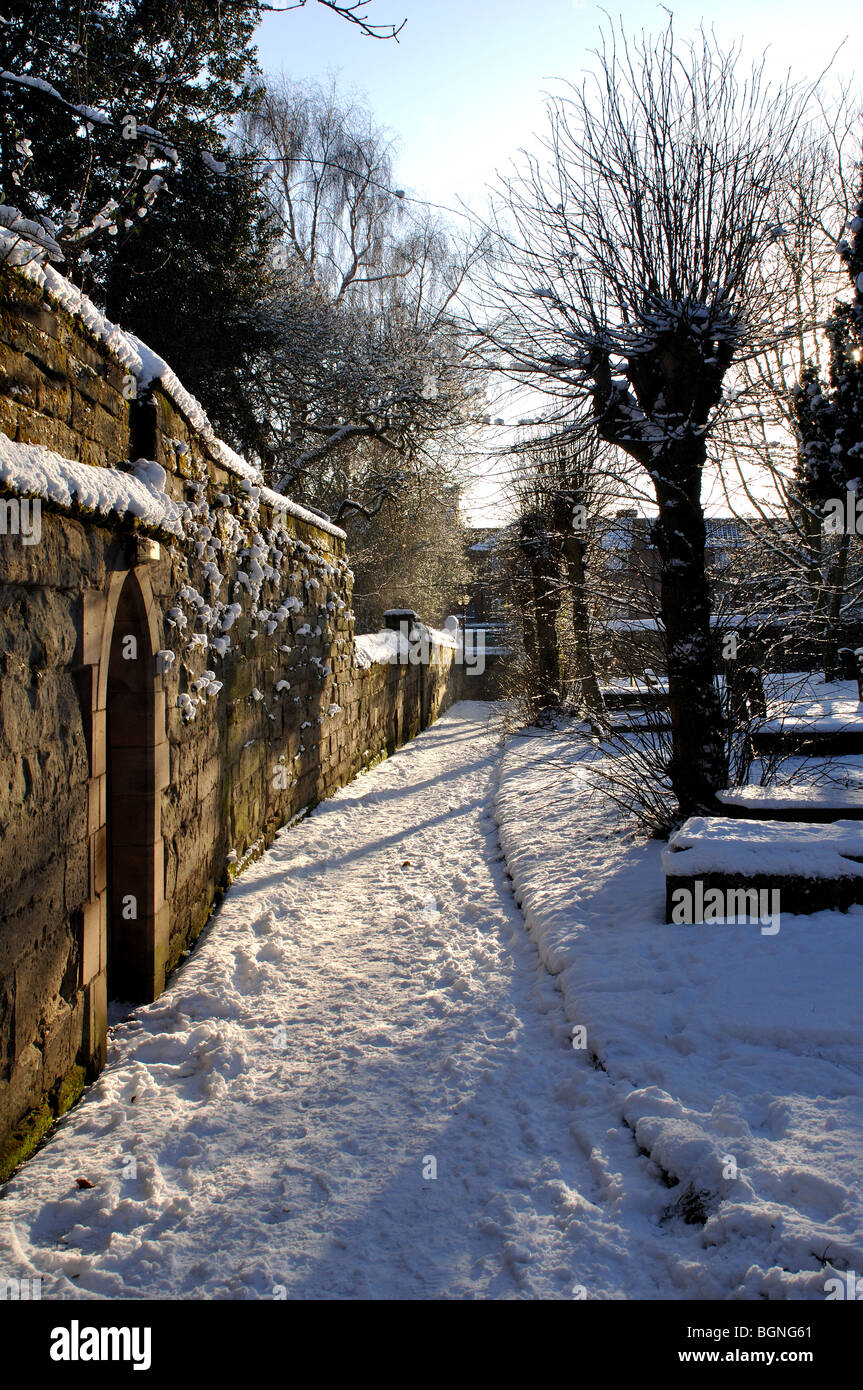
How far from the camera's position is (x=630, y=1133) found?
232cm

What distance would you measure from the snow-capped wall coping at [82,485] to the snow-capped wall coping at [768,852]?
9.07 ft

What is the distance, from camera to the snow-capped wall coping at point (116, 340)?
2.06 m

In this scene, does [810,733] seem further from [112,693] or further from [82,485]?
[82,485]

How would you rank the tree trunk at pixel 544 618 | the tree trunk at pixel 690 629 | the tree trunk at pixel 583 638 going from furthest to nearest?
the tree trunk at pixel 544 618 → the tree trunk at pixel 583 638 → the tree trunk at pixel 690 629

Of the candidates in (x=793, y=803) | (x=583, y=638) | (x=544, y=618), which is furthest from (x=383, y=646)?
(x=793, y=803)

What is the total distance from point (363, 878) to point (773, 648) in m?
3.11

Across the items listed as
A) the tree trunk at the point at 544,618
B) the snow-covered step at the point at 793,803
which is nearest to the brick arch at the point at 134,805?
the snow-covered step at the point at 793,803

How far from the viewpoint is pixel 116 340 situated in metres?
2.86

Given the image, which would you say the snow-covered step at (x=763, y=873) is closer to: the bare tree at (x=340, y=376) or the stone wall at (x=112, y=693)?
the stone wall at (x=112, y=693)

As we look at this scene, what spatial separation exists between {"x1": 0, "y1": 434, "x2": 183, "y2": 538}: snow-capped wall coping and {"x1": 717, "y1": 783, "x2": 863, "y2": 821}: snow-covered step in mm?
3477

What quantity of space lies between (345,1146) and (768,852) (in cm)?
227

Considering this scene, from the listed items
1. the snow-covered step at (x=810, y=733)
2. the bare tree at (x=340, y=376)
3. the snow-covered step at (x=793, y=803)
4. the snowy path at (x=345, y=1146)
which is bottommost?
the snowy path at (x=345, y=1146)
